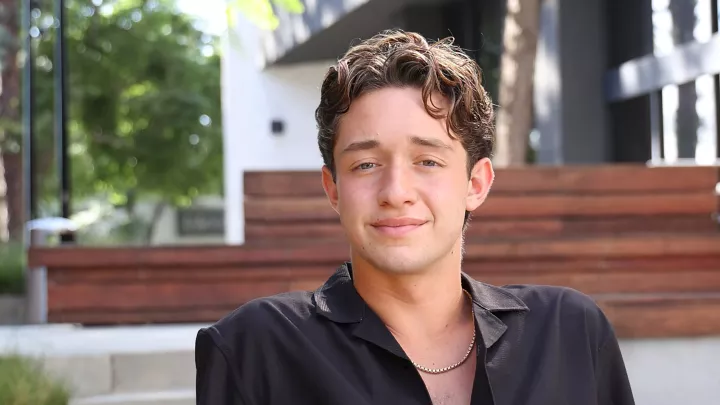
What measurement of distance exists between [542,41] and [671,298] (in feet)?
16.6

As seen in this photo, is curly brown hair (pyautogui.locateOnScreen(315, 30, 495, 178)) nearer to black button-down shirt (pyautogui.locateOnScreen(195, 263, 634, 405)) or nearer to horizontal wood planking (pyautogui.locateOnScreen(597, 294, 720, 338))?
black button-down shirt (pyautogui.locateOnScreen(195, 263, 634, 405))

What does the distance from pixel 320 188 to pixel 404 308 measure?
3.50 meters

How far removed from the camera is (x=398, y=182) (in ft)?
5.79

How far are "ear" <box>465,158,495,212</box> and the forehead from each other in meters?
0.16

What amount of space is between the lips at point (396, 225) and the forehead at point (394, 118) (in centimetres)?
14

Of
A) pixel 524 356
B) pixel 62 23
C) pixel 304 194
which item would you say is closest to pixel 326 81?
pixel 524 356

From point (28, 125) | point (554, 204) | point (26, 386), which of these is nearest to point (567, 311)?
point (26, 386)

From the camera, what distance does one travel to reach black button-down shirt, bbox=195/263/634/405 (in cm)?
173

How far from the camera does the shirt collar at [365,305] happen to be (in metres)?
1.81

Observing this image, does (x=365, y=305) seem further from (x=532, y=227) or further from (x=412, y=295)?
(x=532, y=227)

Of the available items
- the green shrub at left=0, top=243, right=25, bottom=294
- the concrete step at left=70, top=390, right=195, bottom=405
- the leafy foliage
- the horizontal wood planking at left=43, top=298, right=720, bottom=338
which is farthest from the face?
the leafy foliage

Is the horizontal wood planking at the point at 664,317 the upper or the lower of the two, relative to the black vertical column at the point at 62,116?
lower

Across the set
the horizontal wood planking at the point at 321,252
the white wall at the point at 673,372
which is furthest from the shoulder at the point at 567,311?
the horizontal wood planking at the point at 321,252

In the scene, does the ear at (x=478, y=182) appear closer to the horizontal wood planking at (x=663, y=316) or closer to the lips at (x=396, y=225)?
the lips at (x=396, y=225)
